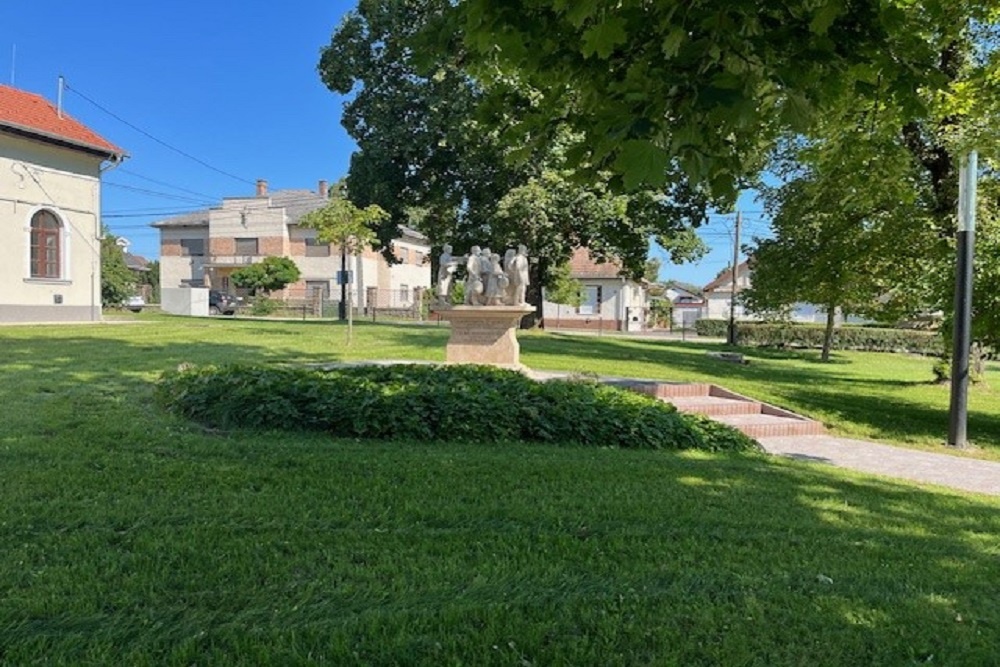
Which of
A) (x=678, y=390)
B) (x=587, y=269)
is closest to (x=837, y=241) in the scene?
(x=678, y=390)

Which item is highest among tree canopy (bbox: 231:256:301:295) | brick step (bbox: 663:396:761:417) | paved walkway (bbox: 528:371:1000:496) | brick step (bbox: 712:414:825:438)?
tree canopy (bbox: 231:256:301:295)

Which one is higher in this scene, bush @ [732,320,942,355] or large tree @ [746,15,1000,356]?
large tree @ [746,15,1000,356]

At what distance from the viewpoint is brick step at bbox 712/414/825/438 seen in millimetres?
9398

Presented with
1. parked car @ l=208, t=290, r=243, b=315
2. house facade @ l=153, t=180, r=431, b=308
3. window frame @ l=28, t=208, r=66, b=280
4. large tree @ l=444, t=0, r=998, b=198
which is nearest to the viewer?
large tree @ l=444, t=0, r=998, b=198

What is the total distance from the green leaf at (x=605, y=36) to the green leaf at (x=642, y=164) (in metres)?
0.62

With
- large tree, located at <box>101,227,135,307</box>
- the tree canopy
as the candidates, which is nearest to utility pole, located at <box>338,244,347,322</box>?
the tree canopy

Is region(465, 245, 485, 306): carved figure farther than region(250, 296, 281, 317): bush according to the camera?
No

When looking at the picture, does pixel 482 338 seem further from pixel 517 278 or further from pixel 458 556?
pixel 458 556

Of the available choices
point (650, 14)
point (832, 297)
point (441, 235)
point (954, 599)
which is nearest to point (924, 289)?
point (832, 297)

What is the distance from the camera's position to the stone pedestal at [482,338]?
1195cm

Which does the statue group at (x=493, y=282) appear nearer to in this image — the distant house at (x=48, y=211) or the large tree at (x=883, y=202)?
the large tree at (x=883, y=202)

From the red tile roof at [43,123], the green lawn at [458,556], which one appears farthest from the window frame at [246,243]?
the green lawn at [458,556]

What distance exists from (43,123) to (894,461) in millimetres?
26033

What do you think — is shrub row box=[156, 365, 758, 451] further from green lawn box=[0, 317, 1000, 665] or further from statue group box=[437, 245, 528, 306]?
statue group box=[437, 245, 528, 306]
